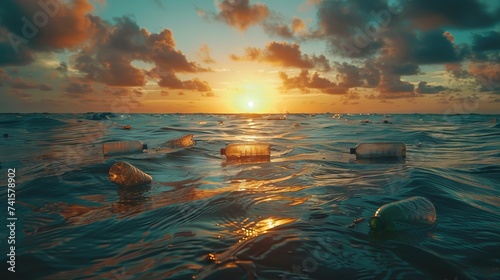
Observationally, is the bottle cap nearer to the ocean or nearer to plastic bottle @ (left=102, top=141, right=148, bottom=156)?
the ocean

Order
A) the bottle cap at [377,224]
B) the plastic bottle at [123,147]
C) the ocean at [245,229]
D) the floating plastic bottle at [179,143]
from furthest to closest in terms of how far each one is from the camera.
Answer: the floating plastic bottle at [179,143], the plastic bottle at [123,147], the bottle cap at [377,224], the ocean at [245,229]

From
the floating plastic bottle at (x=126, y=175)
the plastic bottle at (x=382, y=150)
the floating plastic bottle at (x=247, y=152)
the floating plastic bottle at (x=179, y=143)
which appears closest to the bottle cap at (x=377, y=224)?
the floating plastic bottle at (x=126, y=175)

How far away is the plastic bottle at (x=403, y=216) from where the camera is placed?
3.56 metres

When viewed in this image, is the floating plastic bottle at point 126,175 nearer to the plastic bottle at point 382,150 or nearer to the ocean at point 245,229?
the ocean at point 245,229

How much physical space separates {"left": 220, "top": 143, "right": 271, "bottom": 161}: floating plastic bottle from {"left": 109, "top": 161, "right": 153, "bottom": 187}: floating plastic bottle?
4519mm

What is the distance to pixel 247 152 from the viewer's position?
11.0 m

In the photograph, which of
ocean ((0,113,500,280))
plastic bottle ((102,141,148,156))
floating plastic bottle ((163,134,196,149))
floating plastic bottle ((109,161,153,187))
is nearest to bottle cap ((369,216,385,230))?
ocean ((0,113,500,280))

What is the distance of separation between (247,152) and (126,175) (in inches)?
211

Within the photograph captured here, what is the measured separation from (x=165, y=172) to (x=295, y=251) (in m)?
5.90

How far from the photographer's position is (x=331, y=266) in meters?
2.72

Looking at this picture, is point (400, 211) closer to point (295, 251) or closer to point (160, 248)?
point (295, 251)

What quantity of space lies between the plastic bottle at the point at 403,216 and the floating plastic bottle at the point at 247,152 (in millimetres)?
6802

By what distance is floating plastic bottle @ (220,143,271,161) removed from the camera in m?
10.7

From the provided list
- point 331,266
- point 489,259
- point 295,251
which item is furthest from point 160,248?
point 489,259
